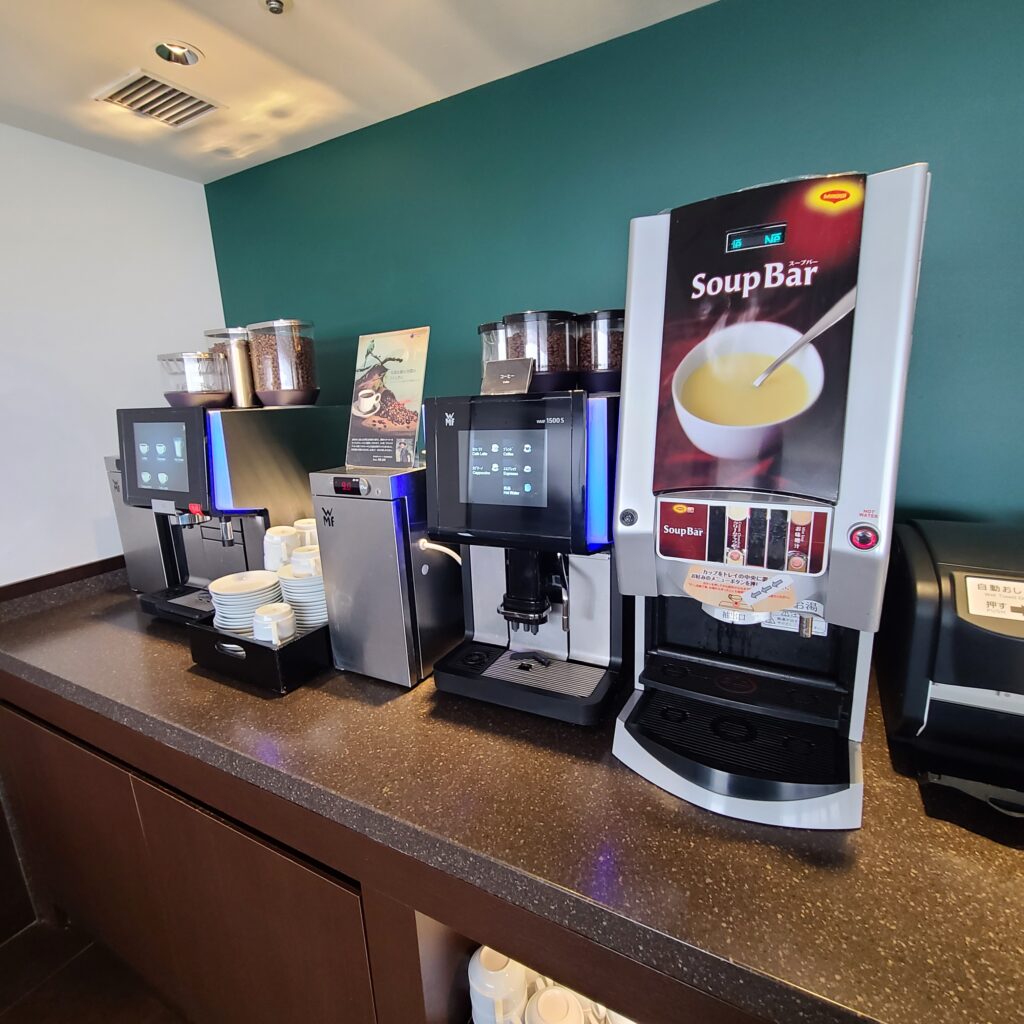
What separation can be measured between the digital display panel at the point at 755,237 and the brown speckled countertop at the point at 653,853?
661mm

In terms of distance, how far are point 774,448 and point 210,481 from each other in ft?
3.67

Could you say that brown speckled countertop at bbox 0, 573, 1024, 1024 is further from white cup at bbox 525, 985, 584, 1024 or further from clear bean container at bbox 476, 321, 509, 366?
clear bean container at bbox 476, 321, 509, 366

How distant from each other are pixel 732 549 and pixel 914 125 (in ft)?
2.81

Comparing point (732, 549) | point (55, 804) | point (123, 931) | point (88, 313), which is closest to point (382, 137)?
point (88, 313)

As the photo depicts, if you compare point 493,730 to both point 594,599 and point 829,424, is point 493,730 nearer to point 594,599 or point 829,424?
point 594,599

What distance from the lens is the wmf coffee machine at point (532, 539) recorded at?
2.60ft

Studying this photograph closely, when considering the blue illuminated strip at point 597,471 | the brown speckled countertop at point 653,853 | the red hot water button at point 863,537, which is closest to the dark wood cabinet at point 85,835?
the brown speckled countertop at point 653,853

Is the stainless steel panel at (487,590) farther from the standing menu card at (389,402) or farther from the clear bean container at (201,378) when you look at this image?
the clear bean container at (201,378)

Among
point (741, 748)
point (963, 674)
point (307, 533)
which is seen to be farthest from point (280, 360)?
point (963, 674)

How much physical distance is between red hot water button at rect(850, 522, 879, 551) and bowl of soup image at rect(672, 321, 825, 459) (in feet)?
0.41

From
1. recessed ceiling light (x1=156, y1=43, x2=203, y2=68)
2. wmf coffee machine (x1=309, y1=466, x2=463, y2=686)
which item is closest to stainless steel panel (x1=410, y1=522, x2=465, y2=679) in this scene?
wmf coffee machine (x1=309, y1=466, x2=463, y2=686)

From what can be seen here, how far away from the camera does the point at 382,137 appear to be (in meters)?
1.45

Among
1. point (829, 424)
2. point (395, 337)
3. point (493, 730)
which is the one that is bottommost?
point (493, 730)

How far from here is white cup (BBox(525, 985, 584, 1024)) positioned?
81 centimetres
